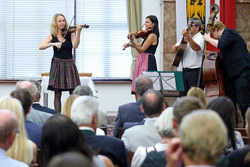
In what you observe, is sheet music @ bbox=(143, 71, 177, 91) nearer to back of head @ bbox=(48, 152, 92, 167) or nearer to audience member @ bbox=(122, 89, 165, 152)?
audience member @ bbox=(122, 89, 165, 152)

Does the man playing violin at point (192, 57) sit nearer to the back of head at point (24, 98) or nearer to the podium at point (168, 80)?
the podium at point (168, 80)

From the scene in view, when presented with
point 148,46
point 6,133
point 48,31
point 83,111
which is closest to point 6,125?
point 6,133

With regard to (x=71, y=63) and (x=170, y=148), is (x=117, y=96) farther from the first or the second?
(x=170, y=148)

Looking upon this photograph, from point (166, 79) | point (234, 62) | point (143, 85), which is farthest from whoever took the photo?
point (166, 79)

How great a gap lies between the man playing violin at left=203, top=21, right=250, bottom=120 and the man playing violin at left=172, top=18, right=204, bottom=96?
0.29m

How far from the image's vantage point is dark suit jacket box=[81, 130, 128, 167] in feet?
6.97

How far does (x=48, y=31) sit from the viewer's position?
871cm

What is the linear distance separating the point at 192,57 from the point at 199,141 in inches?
171

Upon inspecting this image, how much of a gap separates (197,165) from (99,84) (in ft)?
24.2

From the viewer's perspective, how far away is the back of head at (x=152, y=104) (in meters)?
2.73

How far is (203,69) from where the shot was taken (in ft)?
17.0

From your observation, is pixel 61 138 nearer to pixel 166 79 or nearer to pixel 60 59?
pixel 166 79

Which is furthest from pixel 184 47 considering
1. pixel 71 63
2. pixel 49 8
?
pixel 49 8

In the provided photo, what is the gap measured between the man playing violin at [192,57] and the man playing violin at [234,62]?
290 millimetres
